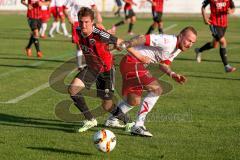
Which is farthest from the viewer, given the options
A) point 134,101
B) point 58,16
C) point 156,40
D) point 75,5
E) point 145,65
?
point 58,16

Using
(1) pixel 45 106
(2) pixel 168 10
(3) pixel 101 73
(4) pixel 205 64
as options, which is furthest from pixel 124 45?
(2) pixel 168 10

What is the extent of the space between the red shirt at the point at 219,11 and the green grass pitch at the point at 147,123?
4.41 ft

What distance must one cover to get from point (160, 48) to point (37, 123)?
7.90 ft

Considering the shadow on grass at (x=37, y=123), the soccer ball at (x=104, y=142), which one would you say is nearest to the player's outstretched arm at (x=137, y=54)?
the soccer ball at (x=104, y=142)

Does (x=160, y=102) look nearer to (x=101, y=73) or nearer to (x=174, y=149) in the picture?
(x=101, y=73)

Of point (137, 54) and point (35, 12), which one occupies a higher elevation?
point (137, 54)

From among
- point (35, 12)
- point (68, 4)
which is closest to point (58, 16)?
point (35, 12)

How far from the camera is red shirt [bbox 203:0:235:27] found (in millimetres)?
15617

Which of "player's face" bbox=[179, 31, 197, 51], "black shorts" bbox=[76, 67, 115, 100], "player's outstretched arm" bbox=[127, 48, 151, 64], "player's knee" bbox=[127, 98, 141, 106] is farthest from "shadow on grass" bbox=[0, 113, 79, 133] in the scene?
"player's face" bbox=[179, 31, 197, 51]

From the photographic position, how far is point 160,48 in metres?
7.92

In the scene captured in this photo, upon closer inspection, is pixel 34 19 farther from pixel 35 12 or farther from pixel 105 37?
pixel 105 37

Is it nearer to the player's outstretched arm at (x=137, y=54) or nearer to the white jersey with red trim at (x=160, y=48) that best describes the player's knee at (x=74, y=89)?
the white jersey with red trim at (x=160, y=48)

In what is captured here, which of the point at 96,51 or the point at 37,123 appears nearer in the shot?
the point at 96,51

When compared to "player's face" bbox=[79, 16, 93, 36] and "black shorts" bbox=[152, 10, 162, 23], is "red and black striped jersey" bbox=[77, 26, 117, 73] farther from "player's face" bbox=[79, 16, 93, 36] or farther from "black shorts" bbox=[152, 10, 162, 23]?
"black shorts" bbox=[152, 10, 162, 23]
